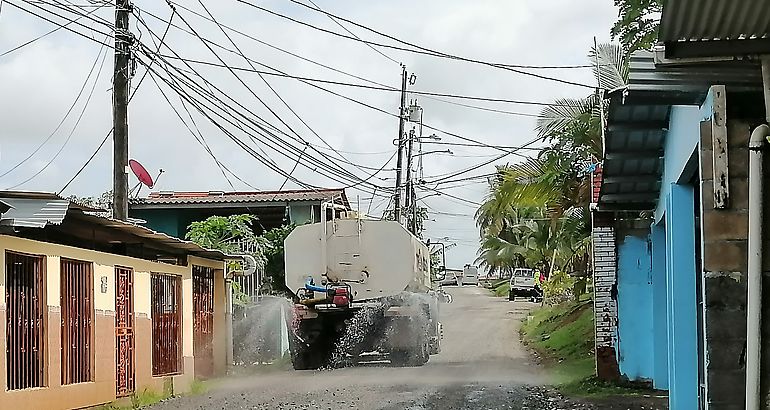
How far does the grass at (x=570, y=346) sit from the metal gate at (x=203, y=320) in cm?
671

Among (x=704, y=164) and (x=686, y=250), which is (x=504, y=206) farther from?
(x=704, y=164)

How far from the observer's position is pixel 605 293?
57.5 feet

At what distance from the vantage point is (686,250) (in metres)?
10.1

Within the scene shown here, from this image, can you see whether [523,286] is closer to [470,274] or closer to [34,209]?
[470,274]

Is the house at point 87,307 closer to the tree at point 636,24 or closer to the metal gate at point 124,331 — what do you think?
the metal gate at point 124,331

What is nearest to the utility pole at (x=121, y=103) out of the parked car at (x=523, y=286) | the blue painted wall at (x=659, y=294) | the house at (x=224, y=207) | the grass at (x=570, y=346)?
the grass at (x=570, y=346)

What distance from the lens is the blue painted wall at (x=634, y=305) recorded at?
56.0ft

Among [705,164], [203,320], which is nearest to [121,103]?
[203,320]

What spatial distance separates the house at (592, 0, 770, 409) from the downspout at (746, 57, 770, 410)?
12mm

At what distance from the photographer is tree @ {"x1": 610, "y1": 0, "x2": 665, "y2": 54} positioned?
1341cm

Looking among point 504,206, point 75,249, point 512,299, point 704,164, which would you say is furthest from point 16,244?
point 512,299

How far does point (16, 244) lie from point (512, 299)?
49614mm

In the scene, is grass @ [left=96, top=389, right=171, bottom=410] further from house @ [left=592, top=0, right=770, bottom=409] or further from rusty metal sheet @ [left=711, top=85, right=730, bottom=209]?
rusty metal sheet @ [left=711, top=85, right=730, bottom=209]

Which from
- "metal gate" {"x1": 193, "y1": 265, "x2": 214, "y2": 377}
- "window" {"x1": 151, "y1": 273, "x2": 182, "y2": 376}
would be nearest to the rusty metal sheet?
"window" {"x1": 151, "y1": 273, "x2": 182, "y2": 376}
